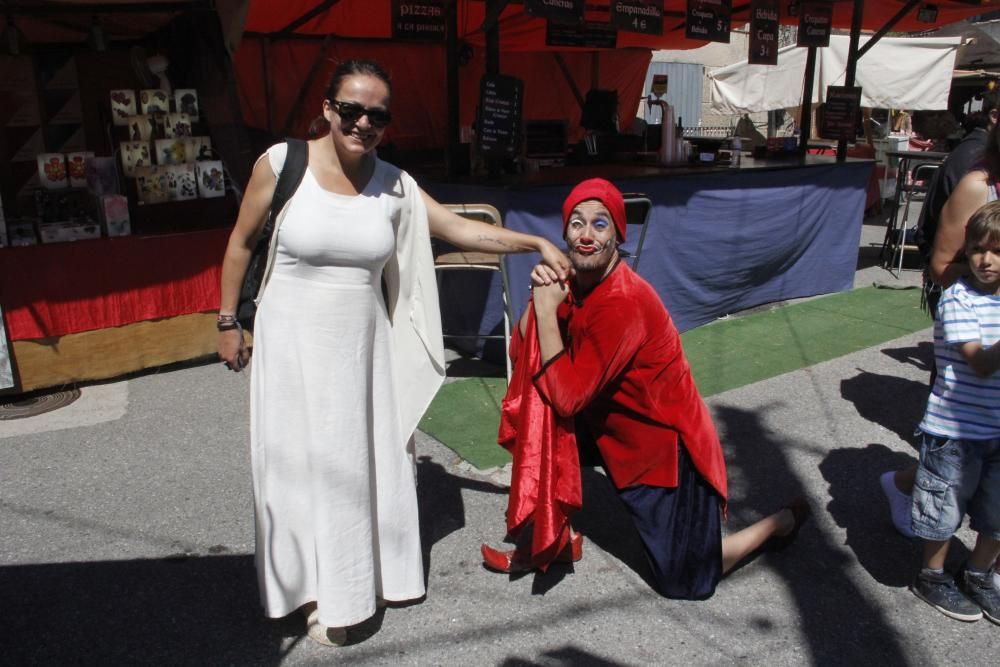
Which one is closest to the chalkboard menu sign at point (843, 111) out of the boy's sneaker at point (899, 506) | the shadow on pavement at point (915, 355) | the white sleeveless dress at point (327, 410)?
the shadow on pavement at point (915, 355)

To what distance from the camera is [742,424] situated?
4.71 meters

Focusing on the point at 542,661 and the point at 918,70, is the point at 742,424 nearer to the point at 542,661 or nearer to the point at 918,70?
the point at 542,661

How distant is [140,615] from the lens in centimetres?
294

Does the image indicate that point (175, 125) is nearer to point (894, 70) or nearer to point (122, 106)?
point (122, 106)

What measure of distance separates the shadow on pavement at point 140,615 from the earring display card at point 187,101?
3.67 metres

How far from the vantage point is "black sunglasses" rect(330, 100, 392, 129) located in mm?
2318

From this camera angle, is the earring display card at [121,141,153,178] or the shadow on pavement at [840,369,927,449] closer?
the shadow on pavement at [840,369,927,449]

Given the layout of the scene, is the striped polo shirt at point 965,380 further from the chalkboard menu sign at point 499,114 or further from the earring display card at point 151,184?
the earring display card at point 151,184

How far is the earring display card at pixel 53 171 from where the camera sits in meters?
5.46

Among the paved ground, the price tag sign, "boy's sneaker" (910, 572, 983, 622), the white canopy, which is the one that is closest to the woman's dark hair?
the paved ground

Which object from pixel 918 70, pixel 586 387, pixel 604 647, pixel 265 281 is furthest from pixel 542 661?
pixel 918 70

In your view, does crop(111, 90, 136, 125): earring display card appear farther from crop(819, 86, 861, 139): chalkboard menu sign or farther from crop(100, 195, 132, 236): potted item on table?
crop(819, 86, 861, 139): chalkboard menu sign

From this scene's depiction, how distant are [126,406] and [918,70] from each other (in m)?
13.9

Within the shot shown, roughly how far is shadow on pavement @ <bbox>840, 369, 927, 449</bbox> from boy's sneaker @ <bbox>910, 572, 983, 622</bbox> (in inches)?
62.9
